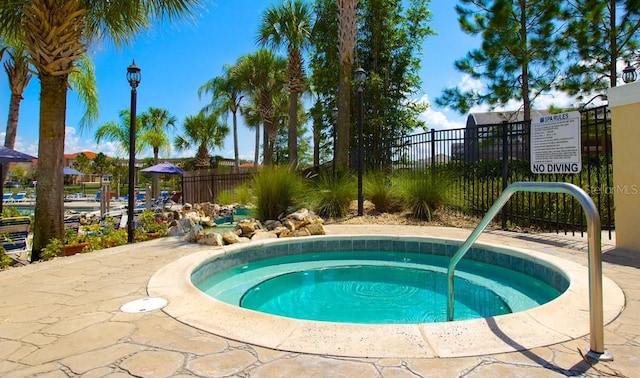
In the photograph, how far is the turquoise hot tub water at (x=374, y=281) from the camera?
3.63 metres

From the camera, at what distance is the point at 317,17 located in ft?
53.3

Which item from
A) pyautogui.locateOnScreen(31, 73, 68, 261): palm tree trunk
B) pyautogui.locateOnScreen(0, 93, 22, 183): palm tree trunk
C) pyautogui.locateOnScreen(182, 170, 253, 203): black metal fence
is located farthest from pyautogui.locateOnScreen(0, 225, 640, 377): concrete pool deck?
pyautogui.locateOnScreen(182, 170, 253, 203): black metal fence

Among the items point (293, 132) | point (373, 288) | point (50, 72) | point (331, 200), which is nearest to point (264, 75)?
point (293, 132)

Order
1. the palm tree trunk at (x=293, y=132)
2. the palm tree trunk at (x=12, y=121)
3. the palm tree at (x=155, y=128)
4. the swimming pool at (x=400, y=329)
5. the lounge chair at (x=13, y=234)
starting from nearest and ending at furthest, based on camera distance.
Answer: the swimming pool at (x=400, y=329) < the lounge chair at (x=13, y=234) < the palm tree trunk at (x=12, y=121) < the palm tree trunk at (x=293, y=132) < the palm tree at (x=155, y=128)

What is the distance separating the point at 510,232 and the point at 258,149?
23.8 meters

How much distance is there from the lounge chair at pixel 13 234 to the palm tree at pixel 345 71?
747cm

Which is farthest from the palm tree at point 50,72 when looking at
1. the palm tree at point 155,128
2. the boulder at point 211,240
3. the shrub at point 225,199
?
the palm tree at point 155,128

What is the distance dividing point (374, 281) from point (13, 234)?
617 cm

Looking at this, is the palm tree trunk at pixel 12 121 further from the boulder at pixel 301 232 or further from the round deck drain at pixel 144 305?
the round deck drain at pixel 144 305

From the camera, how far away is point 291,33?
567 inches

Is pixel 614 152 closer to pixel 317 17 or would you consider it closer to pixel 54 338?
pixel 54 338

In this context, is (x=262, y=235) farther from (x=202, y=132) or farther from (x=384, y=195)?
(x=202, y=132)

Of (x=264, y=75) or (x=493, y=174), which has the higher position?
(x=264, y=75)

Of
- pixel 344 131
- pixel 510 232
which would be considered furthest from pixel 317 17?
pixel 510 232
